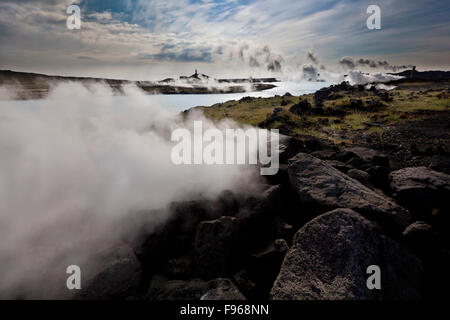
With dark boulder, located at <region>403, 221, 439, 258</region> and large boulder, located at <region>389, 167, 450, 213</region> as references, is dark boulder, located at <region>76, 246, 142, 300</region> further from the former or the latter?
large boulder, located at <region>389, 167, 450, 213</region>

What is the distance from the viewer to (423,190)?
612cm

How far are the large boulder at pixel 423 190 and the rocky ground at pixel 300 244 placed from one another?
0.9 inches

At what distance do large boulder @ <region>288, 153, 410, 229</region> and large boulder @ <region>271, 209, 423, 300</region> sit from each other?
0.54 meters

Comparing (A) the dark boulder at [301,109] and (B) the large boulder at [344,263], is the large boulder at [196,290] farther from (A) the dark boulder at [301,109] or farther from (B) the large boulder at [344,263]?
(A) the dark boulder at [301,109]

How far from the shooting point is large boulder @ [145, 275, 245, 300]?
4218mm

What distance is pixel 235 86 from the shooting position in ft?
501

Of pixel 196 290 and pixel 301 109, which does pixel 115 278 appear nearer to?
pixel 196 290

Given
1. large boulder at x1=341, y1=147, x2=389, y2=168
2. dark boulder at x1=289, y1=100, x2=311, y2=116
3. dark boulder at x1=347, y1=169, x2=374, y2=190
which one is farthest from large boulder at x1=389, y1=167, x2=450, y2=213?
dark boulder at x1=289, y1=100, x2=311, y2=116

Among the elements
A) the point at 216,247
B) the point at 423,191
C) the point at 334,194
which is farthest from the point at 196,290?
the point at 423,191

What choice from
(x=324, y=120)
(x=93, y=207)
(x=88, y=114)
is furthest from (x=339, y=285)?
(x=324, y=120)

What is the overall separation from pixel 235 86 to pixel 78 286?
15722 cm
